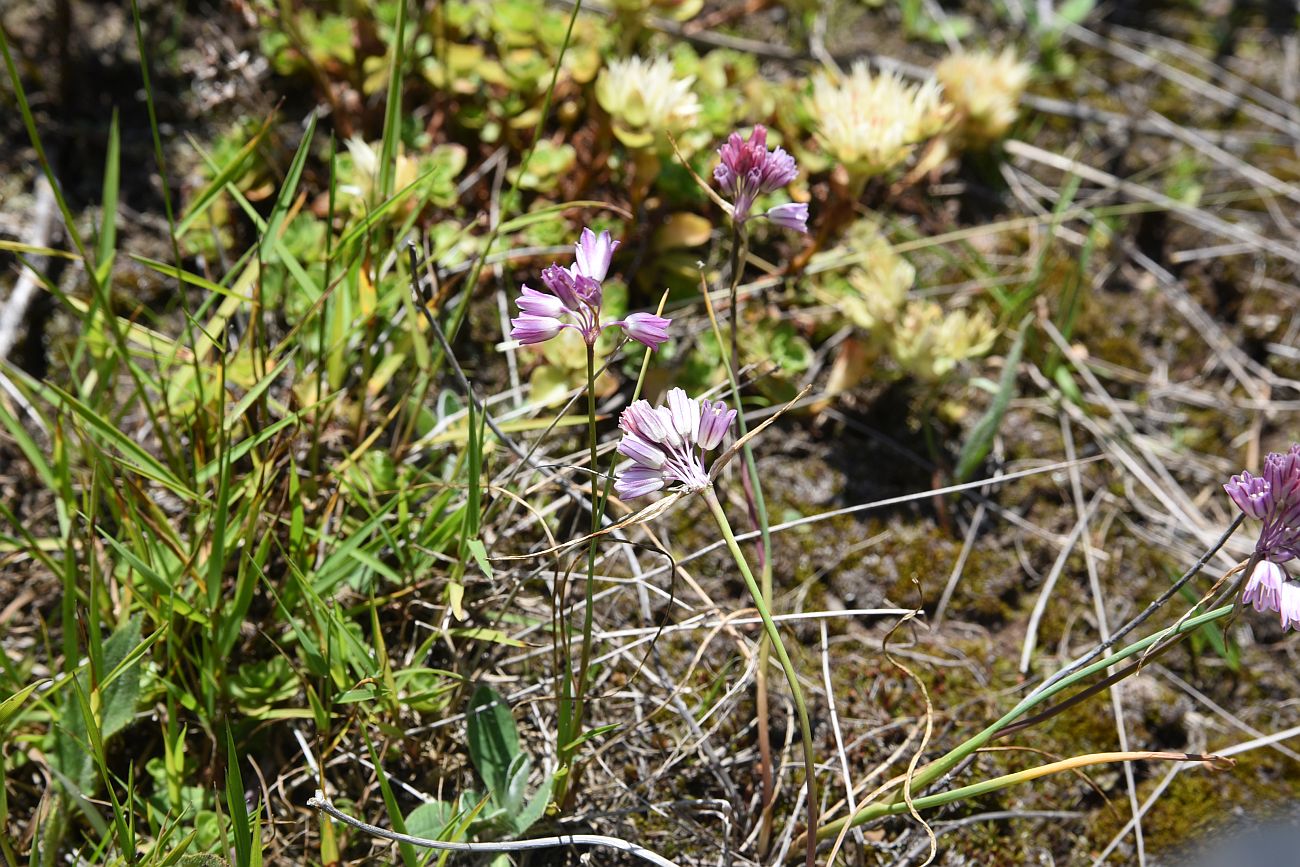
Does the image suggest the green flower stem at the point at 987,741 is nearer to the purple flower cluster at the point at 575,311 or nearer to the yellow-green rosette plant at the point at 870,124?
the purple flower cluster at the point at 575,311

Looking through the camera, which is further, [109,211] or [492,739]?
[109,211]

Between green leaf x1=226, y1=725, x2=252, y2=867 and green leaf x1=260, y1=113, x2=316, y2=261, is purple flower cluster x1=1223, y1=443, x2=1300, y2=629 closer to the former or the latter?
A: green leaf x1=226, y1=725, x2=252, y2=867

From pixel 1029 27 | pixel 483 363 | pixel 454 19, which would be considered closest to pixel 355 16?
pixel 454 19

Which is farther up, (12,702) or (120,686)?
(12,702)

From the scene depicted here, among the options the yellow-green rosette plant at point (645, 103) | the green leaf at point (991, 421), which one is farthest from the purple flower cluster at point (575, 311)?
the green leaf at point (991, 421)

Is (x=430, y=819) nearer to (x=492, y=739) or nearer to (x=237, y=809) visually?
(x=492, y=739)

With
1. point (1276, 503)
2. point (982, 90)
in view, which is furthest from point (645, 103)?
point (1276, 503)

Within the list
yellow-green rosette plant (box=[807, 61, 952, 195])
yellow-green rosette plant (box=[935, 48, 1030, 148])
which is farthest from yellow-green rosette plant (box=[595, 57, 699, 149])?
yellow-green rosette plant (box=[935, 48, 1030, 148])
